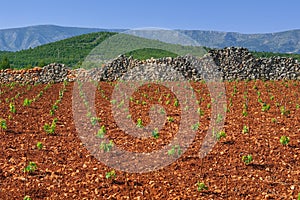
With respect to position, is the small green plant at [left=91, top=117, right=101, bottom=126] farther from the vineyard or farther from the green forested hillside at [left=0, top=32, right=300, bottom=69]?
the green forested hillside at [left=0, top=32, right=300, bottom=69]

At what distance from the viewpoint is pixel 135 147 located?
32.7ft

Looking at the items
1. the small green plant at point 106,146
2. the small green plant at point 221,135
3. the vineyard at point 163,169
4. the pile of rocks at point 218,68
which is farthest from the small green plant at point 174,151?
the pile of rocks at point 218,68

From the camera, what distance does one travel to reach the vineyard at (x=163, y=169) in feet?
23.3

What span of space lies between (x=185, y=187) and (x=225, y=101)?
10.3m

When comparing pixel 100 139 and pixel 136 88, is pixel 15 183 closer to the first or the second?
pixel 100 139

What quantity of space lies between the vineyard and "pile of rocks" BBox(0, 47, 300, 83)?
12.7 m

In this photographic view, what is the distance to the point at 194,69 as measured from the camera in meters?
28.5

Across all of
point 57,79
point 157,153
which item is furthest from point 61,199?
point 57,79

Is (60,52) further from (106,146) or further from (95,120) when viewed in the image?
(106,146)

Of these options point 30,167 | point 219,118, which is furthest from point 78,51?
point 30,167

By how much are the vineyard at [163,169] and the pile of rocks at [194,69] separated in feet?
41.6

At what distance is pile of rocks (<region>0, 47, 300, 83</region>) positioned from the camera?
27797 millimetres

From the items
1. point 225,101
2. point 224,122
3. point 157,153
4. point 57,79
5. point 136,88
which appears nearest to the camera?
point 157,153

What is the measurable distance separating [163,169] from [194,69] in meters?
20.7
